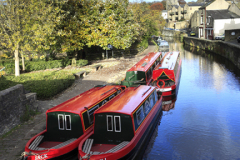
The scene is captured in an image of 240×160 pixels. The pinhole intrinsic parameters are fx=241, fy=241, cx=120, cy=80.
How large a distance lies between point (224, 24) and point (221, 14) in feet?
9.33

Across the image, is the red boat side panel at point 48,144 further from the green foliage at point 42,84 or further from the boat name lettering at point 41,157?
the green foliage at point 42,84

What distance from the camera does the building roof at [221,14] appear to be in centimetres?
5069

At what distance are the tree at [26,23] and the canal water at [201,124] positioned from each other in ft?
41.9

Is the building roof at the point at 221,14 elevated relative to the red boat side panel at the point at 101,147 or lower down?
elevated

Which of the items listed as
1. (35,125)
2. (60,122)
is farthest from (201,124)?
(35,125)

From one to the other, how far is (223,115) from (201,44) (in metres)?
36.9

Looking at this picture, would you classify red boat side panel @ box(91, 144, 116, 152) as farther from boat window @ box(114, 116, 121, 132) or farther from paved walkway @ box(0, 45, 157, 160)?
paved walkway @ box(0, 45, 157, 160)

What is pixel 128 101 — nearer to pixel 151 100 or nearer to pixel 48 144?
pixel 151 100

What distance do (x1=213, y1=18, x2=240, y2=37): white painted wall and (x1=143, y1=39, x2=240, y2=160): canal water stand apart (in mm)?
30177

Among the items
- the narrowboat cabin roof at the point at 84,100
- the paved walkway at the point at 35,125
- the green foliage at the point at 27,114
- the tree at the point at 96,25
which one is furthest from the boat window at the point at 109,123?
the tree at the point at 96,25

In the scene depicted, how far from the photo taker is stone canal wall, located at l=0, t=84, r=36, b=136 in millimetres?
10836

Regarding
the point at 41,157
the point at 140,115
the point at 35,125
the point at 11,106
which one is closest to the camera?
the point at 41,157

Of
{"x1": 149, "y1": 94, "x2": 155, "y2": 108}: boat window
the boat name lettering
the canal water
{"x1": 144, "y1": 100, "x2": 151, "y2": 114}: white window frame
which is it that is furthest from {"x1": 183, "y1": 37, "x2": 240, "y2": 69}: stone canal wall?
the boat name lettering

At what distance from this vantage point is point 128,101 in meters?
11.3
